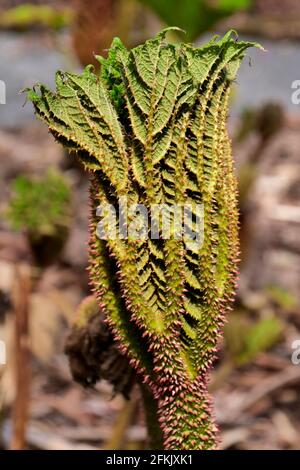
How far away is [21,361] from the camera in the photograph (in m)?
1.52

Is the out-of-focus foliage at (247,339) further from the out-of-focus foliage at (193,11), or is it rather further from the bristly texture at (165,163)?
the bristly texture at (165,163)

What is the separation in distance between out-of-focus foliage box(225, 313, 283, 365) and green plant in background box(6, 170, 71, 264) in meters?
0.52

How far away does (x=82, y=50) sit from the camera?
2.45 meters

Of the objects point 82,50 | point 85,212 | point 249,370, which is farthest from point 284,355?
point 82,50

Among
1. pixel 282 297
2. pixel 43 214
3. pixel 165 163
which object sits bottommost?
pixel 165 163

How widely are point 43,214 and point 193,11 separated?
38.9 inches

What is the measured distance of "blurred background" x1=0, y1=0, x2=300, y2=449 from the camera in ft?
5.96

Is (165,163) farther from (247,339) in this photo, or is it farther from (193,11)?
(193,11)

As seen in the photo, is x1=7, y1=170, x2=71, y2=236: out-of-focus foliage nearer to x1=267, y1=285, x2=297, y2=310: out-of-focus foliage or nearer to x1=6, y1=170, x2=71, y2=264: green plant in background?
x1=6, y1=170, x2=71, y2=264: green plant in background

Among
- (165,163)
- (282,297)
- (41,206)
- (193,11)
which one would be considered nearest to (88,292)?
(282,297)

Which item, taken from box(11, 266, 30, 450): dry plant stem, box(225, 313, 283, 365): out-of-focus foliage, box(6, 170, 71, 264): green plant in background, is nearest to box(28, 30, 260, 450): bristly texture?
box(11, 266, 30, 450): dry plant stem

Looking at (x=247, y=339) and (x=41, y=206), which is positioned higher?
(x=41, y=206)

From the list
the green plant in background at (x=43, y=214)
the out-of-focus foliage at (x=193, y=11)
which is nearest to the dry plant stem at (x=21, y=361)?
the green plant in background at (x=43, y=214)

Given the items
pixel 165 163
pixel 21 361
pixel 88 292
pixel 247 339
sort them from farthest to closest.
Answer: pixel 88 292
pixel 247 339
pixel 21 361
pixel 165 163
